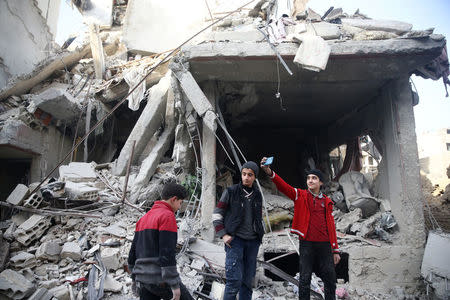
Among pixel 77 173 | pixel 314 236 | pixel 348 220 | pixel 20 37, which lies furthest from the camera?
pixel 20 37

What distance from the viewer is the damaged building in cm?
400

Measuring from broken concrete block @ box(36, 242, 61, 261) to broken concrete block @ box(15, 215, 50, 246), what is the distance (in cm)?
45

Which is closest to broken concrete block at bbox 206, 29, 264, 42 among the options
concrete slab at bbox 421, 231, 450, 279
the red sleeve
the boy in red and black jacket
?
the red sleeve

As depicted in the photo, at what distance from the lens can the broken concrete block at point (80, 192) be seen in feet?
16.6

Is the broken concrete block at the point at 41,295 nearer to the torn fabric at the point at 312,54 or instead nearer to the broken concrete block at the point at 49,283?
the broken concrete block at the point at 49,283

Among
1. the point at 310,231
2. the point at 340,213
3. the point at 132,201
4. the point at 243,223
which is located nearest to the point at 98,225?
the point at 132,201

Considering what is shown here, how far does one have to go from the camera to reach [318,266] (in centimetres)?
316

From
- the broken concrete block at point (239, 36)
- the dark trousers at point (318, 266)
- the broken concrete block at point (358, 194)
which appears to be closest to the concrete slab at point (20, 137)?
the broken concrete block at point (239, 36)

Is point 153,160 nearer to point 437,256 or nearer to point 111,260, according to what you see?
point 111,260

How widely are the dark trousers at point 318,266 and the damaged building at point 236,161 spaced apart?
2.85ft

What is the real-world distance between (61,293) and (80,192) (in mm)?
2238

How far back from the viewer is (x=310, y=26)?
17.3 feet

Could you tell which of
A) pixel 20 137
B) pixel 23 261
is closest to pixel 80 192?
pixel 23 261

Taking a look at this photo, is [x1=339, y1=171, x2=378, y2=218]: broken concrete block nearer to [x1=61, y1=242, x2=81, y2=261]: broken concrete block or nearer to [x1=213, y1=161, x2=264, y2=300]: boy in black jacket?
[x1=213, y1=161, x2=264, y2=300]: boy in black jacket
